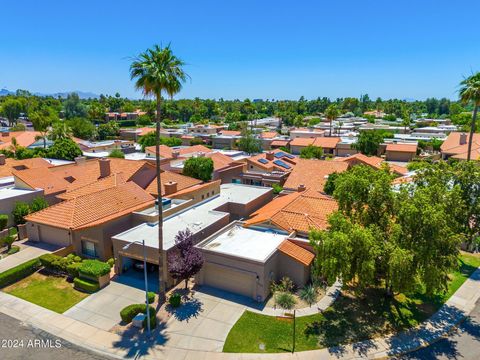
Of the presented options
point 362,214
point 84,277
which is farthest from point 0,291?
point 362,214

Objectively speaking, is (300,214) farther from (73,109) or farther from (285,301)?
(73,109)

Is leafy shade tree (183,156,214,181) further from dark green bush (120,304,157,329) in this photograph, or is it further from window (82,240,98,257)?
dark green bush (120,304,157,329)

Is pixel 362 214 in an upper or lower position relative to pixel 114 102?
lower

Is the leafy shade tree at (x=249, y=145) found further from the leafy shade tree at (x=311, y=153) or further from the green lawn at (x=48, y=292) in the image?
the green lawn at (x=48, y=292)

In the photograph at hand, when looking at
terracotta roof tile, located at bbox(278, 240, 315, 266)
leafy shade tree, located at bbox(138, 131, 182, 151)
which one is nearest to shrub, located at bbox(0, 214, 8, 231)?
terracotta roof tile, located at bbox(278, 240, 315, 266)

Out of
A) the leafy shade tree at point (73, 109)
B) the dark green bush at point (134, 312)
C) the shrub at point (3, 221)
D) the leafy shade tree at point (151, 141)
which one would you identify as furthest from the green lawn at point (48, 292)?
the leafy shade tree at point (73, 109)

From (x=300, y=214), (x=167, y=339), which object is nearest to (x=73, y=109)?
(x=300, y=214)

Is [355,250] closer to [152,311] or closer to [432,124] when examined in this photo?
[152,311]
